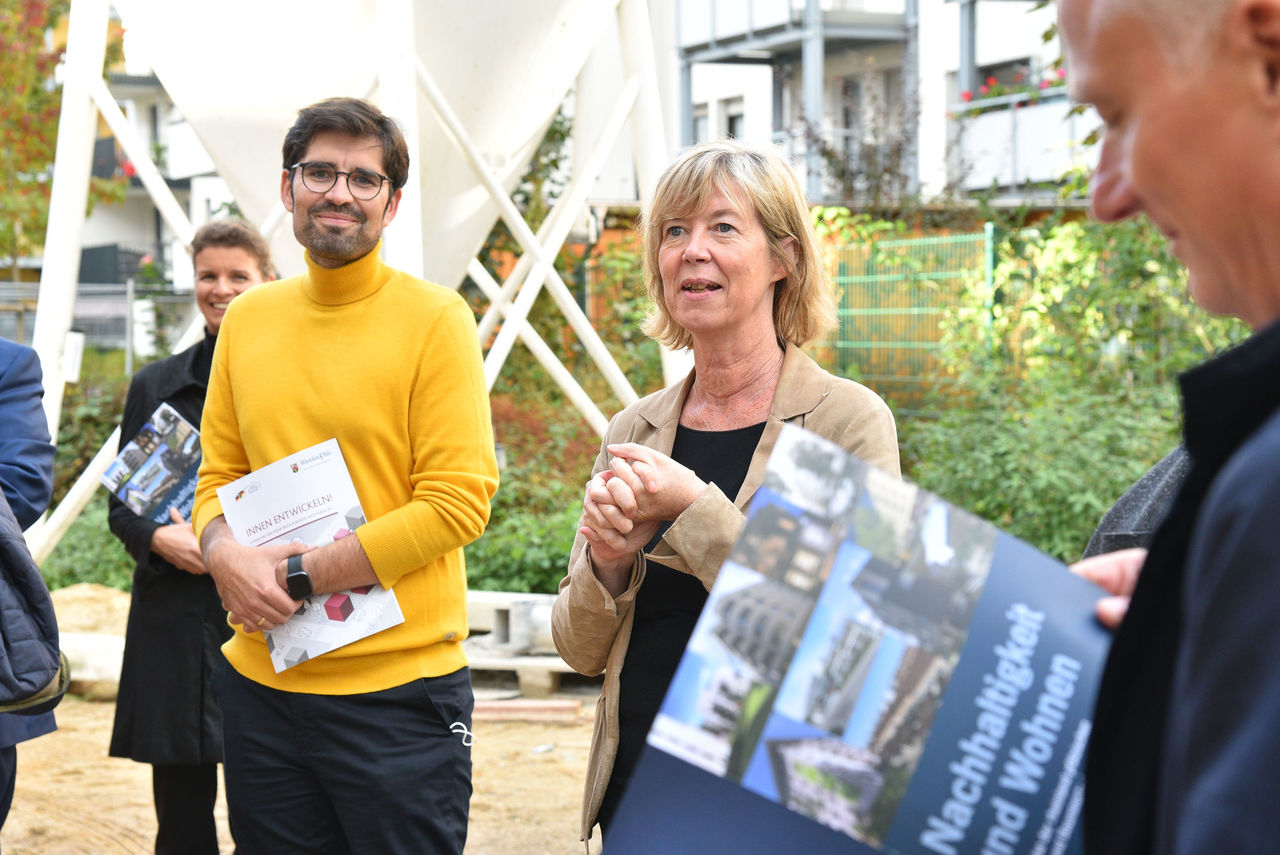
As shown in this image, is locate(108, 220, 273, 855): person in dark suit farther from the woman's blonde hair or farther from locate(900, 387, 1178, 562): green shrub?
locate(900, 387, 1178, 562): green shrub

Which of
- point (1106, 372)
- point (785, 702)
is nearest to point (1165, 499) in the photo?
point (785, 702)

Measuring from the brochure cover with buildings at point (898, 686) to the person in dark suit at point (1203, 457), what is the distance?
0.15 meters

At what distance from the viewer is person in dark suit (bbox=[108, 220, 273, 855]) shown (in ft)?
12.5

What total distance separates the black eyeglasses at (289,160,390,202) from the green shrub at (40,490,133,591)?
244 inches

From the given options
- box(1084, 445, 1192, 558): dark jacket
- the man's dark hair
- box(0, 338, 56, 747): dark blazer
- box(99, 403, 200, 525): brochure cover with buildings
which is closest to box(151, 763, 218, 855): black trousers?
box(99, 403, 200, 525): brochure cover with buildings

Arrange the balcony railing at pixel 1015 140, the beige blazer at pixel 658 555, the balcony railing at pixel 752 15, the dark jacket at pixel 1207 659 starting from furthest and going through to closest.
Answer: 1. the balcony railing at pixel 752 15
2. the balcony railing at pixel 1015 140
3. the beige blazer at pixel 658 555
4. the dark jacket at pixel 1207 659

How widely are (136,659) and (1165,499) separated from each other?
3.14 m

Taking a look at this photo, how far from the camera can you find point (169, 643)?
3.88m

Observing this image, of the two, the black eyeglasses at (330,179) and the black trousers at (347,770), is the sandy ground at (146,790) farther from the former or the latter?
the black eyeglasses at (330,179)

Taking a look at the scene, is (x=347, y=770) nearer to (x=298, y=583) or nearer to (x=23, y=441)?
(x=298, y=583)

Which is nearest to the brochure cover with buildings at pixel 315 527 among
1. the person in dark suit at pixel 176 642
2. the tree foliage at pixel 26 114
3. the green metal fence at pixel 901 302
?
the person in dark suit at pixel 176 642

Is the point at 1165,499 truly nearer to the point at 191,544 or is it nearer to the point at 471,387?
the point at 471,387

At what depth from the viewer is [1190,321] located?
8438 millimetres

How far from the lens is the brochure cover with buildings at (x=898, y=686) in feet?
3.59
